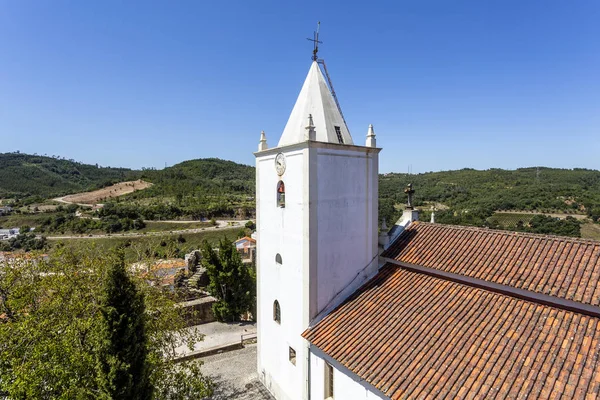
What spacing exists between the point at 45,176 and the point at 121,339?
155 m

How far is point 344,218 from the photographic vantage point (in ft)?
34.9

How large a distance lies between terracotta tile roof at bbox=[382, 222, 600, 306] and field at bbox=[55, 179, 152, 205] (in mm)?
100139

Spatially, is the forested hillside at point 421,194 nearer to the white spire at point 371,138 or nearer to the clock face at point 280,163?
the white spire at point 371,138

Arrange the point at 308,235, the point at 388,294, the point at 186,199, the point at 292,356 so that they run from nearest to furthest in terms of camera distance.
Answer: the point at 308,235, the point at 388,294, the point at 292,356, the point at 186,199

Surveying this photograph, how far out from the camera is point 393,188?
90312mm

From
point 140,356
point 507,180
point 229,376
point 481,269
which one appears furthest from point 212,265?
point 507,180

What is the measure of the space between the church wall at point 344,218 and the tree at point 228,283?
35.6 feet

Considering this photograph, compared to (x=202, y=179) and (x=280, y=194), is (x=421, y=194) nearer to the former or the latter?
(x=202, y=179)

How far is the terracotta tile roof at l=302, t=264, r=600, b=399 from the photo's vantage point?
6234 mm

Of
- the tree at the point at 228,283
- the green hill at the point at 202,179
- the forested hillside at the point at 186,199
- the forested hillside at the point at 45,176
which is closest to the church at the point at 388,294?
the tree at the point at 228,283

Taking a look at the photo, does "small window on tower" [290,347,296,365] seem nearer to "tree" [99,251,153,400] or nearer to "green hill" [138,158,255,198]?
"tree" [99,251,153,400]

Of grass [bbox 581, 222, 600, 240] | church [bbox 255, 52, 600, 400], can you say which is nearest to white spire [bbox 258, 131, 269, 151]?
church [bbox 255, 52, 600, 400]

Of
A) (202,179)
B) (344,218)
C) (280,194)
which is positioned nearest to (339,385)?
(344,218)

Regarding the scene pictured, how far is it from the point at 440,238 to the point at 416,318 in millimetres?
3740
